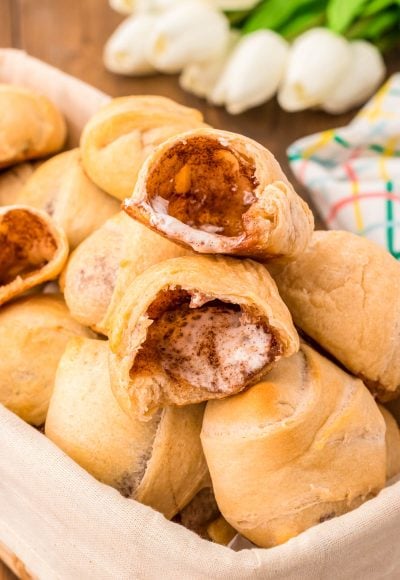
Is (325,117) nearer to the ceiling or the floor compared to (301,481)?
nearer to the floor

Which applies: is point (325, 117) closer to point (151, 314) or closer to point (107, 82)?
point (107, 82)

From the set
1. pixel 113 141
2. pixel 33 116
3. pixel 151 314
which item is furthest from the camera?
pixel 33 116

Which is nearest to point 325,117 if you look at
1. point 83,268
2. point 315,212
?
point 315,212

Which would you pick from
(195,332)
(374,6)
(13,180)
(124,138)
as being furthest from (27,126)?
(374,6)

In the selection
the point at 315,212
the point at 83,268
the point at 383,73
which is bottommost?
the point at 315,212

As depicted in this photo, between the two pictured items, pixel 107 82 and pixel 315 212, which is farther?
pixel 107 82

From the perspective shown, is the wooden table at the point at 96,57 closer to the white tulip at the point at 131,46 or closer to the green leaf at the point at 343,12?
the white tulip at the point at 131,46

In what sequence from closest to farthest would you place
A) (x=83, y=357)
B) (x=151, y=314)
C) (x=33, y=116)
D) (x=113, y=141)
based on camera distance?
(x=151, y=314) → (x=83, y=357) → (x=113, y=141) → (x=33, y=116)
